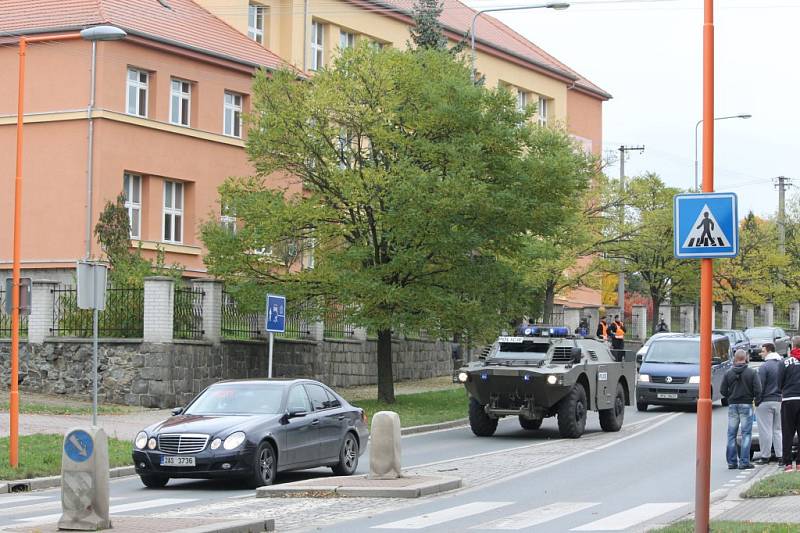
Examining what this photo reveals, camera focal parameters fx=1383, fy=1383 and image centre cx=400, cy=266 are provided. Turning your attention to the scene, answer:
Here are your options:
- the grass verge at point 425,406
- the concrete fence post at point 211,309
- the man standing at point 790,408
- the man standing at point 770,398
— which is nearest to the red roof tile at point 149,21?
the concrete fence post at point 211,309

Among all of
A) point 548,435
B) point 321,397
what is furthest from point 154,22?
point 321,397

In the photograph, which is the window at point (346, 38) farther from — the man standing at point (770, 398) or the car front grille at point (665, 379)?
the man standing at point (770, 398)

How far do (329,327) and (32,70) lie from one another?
1239 cm

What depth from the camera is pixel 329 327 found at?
38938mm

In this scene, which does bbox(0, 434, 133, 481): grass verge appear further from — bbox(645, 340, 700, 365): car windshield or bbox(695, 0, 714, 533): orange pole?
bbox(645, 340, 700, 365): car windshield

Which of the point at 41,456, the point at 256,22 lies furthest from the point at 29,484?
the point at 256,22

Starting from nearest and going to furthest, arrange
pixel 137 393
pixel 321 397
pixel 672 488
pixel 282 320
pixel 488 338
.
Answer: pixel 672 488 < pixel 321 397 < pixel 282 320 < pixel 137 393 < pixel 488 338

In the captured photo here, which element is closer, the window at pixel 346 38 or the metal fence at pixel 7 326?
the metal fence at pixel 7 326

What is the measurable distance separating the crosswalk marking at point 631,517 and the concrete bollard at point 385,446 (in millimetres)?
3307

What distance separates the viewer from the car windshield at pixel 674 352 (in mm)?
34394

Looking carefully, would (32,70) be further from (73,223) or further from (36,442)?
(36,442)

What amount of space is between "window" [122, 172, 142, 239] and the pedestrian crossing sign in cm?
3198

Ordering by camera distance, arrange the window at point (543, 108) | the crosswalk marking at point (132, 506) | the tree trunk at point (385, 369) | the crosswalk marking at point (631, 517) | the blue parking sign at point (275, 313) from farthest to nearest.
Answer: the window at point (543, 108)
the tree trunk at point (385, 369)
the blue parking sign at point (275, 313)
the crosswalk marking at point (132, 506)
the crosswalk marking at point (631, 517)

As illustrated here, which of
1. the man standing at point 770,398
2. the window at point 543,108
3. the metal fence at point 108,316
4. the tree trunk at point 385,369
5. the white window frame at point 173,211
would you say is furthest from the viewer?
the window at point 543,108
